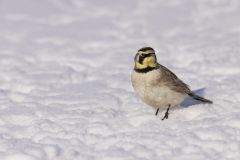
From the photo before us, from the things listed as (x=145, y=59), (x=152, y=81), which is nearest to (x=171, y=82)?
(x=152, y=81)

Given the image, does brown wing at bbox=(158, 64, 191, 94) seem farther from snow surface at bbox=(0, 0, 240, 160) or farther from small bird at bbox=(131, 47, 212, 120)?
snow surface at bbox=(0, 0, 240, 160)

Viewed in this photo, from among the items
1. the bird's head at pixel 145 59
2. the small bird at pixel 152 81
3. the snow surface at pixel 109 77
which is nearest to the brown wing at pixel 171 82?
the small bird at pixel 152 81

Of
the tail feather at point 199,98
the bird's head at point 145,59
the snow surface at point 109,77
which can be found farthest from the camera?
the tail feather at point 199,98

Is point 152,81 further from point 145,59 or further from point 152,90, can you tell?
point 145,59

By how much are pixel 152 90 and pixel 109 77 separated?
209 cm

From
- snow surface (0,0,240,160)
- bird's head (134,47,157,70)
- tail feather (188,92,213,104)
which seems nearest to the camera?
snow surface (0,0,240,160)

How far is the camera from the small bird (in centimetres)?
592

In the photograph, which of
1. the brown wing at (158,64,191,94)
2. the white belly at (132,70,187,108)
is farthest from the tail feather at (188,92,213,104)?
the white belly at (132,70,187,108)

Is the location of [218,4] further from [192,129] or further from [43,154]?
[43,154]

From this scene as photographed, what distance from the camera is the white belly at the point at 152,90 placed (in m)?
5.92

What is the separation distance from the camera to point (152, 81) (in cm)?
592

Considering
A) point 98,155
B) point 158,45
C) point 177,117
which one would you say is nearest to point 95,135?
point 98,155

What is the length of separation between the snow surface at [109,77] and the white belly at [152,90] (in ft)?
0.66

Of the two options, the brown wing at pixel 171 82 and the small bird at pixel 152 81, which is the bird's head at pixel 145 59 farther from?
the brown wing at pixel 171 82
